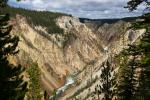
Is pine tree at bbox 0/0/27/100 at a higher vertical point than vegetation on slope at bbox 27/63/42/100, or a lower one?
higher

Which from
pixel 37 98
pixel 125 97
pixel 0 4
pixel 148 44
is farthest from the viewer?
pixel 37 98

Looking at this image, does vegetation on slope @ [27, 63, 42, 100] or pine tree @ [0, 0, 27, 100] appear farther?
vegetation on slope @ [27, 63, 42, 100]

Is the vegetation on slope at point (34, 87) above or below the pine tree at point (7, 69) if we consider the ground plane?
below

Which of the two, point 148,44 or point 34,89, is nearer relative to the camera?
point 148,44

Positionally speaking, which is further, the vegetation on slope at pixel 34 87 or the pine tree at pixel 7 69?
the vegetation on slope at pixel 34 87

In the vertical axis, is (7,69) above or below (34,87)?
above

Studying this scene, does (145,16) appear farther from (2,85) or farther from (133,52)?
(2,85)

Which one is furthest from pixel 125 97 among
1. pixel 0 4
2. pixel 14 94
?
pixel 0 4

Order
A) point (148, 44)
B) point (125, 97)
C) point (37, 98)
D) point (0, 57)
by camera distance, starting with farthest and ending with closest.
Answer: point (37, 98) → point (125, 97) → point (0, 57) → point (148, 44)

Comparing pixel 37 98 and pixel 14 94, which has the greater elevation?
pixel 14 94

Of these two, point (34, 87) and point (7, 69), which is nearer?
point (7, 69)

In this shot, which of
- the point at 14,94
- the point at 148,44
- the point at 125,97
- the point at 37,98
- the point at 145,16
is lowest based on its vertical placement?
the point at 37,98
